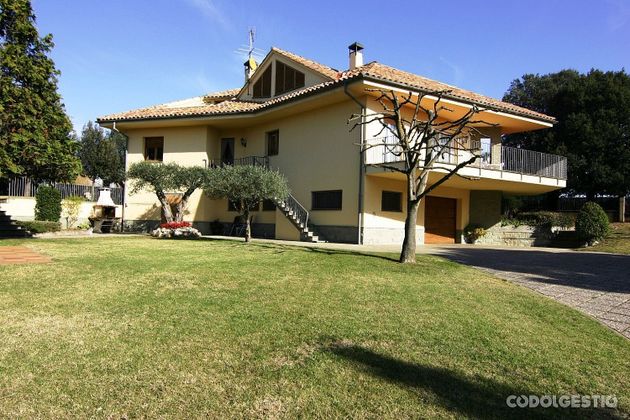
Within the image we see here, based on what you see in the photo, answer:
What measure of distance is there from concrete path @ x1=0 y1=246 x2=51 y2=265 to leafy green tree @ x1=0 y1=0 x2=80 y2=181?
560cm

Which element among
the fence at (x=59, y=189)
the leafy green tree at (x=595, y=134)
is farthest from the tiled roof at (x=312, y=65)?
the leafy green tree at (x=595, y=134)

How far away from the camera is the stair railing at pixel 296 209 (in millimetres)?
Answer: 17239

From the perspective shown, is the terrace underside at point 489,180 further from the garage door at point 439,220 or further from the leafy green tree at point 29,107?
the leafy green tree at point 29,107

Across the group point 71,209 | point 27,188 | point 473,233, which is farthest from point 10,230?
point 473,233

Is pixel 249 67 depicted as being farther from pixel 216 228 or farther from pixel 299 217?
pixel 299 217

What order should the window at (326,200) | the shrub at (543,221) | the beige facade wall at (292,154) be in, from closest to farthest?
the beige facade wall at (292,154) < the window at (326,200) < the shrub at (543,221)

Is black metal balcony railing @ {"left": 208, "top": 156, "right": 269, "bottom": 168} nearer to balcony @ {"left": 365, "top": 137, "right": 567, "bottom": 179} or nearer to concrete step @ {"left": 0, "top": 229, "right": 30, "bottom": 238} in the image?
balcony @ {"left": 365, "top": 137, "right": 567, "bottom": 179}

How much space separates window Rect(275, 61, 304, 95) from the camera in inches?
757

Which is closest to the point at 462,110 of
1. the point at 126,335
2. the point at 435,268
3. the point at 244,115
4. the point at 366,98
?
the point at 366,98

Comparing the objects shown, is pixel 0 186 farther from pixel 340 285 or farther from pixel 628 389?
pixel 628 389

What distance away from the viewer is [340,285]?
258 inches

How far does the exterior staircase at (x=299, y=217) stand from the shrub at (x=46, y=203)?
36.1ft

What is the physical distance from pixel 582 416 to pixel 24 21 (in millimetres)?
18008

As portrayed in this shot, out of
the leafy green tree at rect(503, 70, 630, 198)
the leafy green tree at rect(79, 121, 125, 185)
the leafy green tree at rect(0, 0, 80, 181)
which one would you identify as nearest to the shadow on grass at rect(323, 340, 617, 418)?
the leafy green tree at rect(0, 0, 80, 181)
